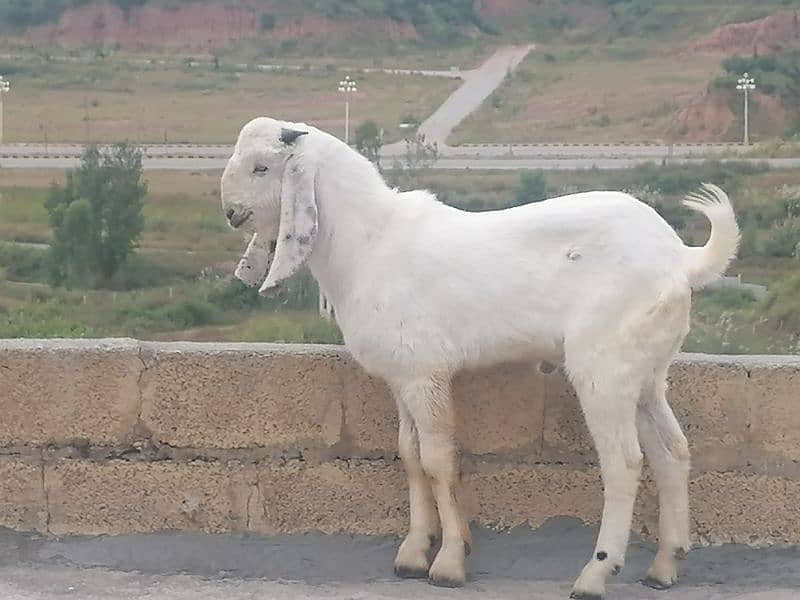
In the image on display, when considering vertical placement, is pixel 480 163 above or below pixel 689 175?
above

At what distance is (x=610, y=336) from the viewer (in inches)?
184

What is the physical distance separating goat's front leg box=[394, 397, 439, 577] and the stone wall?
378 mm

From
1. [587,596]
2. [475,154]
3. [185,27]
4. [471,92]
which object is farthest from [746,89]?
[587,596]

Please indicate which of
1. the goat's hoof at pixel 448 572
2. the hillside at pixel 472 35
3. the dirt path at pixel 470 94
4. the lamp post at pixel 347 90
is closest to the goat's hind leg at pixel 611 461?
the goat's hoof at pixel 448 572

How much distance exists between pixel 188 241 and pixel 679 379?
22956 millimetres

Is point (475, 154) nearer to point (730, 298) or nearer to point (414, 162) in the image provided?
point (414, 162)

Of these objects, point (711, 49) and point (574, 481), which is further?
point (711, 49)

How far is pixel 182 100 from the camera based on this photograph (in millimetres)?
51062

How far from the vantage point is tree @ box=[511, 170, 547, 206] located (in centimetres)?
2397

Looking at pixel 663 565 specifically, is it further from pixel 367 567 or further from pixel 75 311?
pixel 75 311

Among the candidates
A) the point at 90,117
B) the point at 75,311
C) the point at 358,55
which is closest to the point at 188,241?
the point at 75,311

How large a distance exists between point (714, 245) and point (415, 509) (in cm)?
140

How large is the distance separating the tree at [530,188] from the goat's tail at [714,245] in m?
17.8

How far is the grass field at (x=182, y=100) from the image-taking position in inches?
1726
